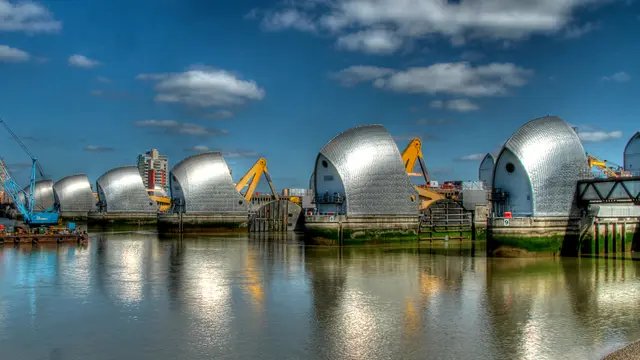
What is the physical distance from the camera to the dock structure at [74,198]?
3796 inches

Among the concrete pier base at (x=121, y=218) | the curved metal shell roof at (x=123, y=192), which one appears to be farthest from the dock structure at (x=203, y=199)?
the curved metal shell roof at (x=123, y=192)

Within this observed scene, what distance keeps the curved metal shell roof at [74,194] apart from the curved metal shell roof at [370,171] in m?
58.5

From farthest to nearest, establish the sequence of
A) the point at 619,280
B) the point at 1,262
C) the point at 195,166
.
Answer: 1. the point at 195,166
2. the point at 1,262
3. the point at 619,280

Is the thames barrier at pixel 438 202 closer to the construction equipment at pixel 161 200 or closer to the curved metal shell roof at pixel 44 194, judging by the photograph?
the construction equipment at pixel 161 200

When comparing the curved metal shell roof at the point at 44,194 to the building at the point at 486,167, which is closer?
the building at the point at 486,167

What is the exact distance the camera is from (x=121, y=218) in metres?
85.8

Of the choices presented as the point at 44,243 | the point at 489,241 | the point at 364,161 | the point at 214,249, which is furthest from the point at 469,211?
the point at 44,243

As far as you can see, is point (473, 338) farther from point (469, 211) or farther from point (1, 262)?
point (469, 211)

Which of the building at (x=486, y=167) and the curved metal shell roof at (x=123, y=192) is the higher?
the building at (x=486, y=167)

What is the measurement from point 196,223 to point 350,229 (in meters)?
27.2

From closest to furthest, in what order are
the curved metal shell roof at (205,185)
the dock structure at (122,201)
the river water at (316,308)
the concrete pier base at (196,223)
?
the river water at (316,308) → the concrete pier base at (196,223) → the curved metal shell roof at (205,185) → the dock structure at (122,201)

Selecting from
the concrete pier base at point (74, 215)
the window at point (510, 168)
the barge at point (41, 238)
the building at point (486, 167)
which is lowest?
the barge at point (41, 238)

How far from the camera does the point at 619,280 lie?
30859 millimetres

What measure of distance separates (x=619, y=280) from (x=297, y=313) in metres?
18.1
